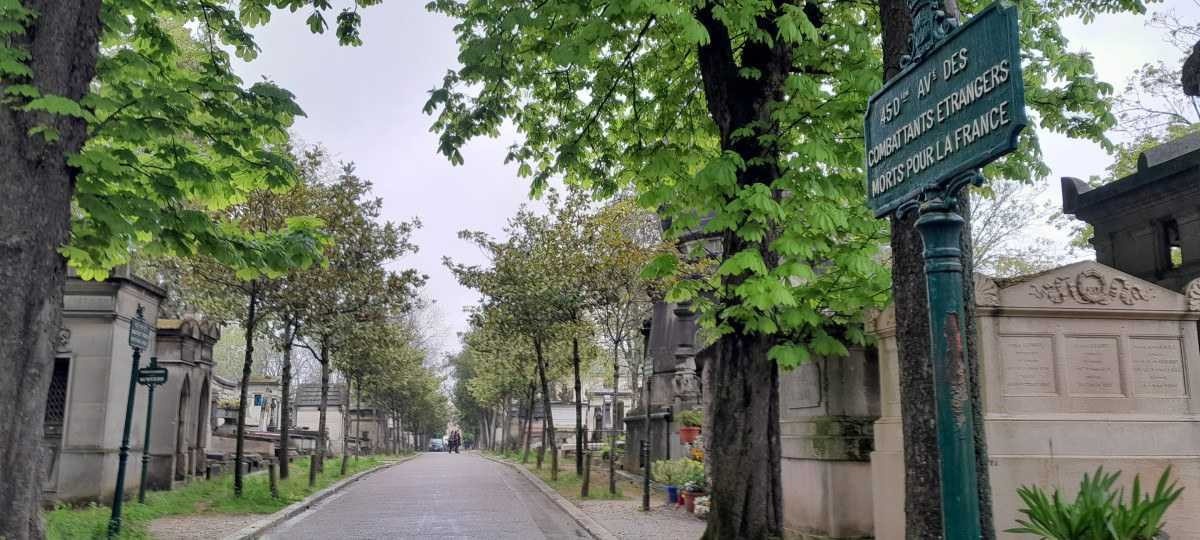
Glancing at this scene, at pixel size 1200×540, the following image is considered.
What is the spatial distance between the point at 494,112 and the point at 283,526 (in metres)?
8.85

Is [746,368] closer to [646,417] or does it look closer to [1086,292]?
[1086,292]

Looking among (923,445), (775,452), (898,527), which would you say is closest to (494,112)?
(775,452)

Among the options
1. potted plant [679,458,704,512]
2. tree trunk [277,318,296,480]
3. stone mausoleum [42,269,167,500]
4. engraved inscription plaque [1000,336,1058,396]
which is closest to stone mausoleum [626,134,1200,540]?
engraved inscription plaque [1000,336,1058,396]

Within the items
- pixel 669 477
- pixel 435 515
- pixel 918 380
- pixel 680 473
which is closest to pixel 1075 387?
pixel 918 380

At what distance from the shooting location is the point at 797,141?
998cm

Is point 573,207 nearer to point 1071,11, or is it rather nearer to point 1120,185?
point 1120,185

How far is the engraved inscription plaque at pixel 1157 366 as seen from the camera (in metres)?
8.91

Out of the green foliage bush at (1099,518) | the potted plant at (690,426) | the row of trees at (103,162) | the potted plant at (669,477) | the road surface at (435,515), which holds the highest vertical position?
the row of trees at (103,162)

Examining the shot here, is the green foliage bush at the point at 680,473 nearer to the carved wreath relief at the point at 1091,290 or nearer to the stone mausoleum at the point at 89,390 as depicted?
the carved wreath relief at the point at 1091,290

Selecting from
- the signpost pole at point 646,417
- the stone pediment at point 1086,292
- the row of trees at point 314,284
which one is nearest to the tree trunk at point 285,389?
the row of trees at point 314,284

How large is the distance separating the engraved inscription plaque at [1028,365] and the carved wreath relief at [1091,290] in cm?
44

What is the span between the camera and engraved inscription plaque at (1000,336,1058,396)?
8711mm

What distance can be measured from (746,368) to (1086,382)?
3.32 metres

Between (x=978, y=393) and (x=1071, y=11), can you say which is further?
(x=1071, y=11)
